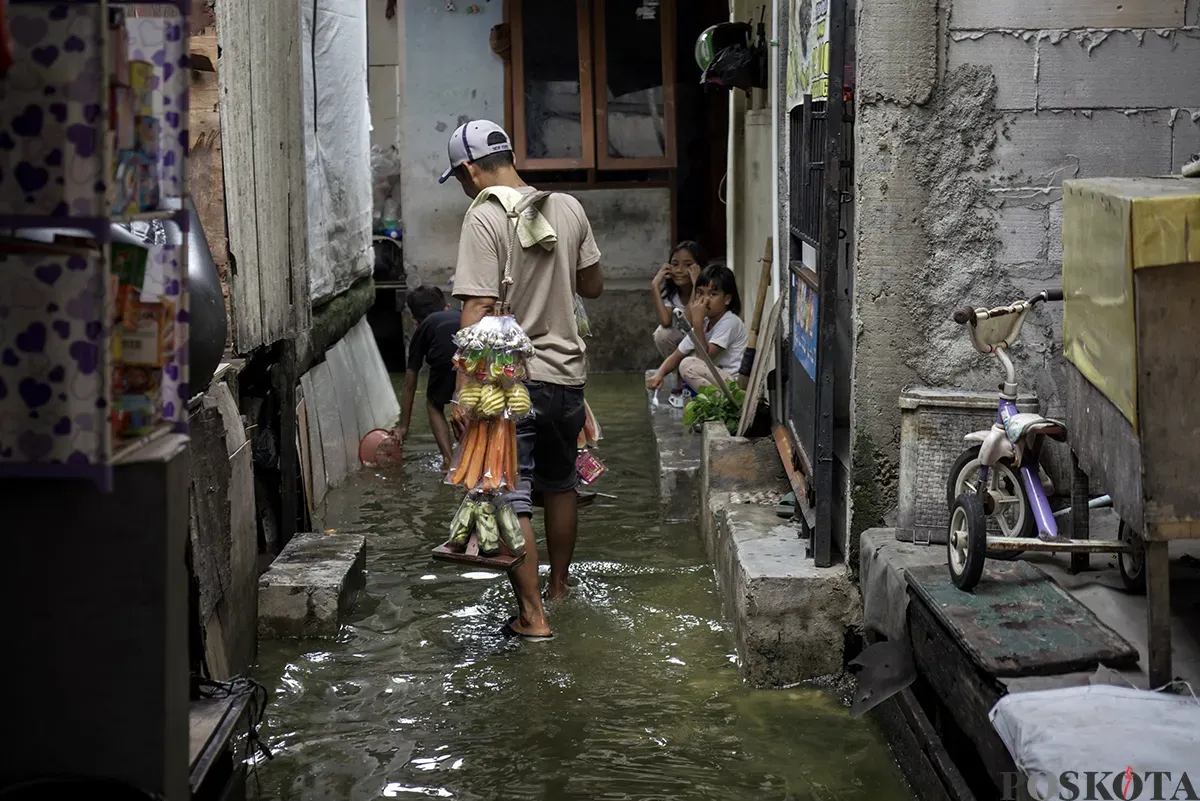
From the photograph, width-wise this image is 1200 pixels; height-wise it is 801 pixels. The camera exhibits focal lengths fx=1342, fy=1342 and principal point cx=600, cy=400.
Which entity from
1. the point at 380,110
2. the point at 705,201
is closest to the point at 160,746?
the point at 705,201

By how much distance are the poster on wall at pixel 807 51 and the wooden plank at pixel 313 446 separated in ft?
11.5

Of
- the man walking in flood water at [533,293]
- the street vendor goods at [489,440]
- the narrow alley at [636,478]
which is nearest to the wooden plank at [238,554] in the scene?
the narrow alley at [636,478]

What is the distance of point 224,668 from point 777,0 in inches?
188

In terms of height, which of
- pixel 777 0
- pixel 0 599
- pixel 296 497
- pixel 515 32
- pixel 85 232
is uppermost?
pixel 515 32

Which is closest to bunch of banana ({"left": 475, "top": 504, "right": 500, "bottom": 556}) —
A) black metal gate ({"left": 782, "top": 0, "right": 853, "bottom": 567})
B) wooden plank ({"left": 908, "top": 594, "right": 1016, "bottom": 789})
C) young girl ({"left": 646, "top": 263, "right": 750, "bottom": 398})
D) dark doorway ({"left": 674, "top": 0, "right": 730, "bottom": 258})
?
black metal gate ({"left": 782, "top": 0, "right": 853, "bottom": 567})

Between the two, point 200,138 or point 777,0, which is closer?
point 200,138

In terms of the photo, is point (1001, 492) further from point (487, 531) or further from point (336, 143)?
point (336, 143)

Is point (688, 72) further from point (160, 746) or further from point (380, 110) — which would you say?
point (160, 746)

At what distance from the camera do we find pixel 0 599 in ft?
9.38

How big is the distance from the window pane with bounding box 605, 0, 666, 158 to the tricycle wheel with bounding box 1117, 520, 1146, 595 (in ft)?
36.0

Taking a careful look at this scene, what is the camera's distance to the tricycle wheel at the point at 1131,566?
13.8ft

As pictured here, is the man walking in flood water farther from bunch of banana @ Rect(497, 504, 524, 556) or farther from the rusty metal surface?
the rusty metal surface

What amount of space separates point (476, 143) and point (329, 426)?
3563 mm

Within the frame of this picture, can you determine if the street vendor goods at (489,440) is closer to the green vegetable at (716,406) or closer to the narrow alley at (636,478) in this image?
the narrow alley at (636,478)
